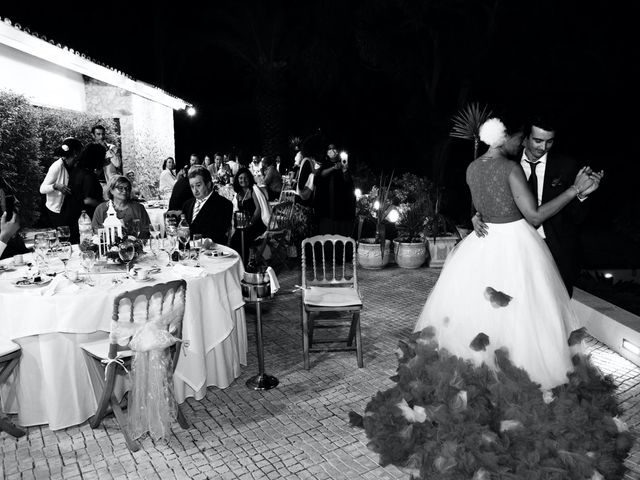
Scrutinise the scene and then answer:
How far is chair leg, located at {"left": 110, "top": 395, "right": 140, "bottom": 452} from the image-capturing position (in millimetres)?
3412

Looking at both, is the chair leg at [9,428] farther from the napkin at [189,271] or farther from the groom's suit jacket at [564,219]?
the groom's suit jacket at [564,219]

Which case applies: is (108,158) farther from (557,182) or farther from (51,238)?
(557,182)

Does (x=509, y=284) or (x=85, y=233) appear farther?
(x=85, y=233)

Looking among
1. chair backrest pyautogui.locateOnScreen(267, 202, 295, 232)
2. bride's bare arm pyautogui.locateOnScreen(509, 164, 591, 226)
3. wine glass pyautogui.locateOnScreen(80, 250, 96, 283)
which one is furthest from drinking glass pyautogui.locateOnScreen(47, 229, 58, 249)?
chair backrest pyautogui.locateOnScreen(267, 202, 295, 232)

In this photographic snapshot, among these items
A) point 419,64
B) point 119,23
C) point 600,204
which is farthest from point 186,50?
point 600,204

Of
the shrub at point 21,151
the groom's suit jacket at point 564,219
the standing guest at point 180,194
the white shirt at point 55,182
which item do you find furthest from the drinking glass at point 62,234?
the shrub at point 21,151

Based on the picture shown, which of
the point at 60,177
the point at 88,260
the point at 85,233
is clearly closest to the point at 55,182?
the point at 60,177

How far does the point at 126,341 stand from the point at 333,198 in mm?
4219

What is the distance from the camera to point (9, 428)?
353cm

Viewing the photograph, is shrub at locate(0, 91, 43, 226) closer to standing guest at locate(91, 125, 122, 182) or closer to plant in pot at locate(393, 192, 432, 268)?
standing guest at locate(91, 125, 122, 182)

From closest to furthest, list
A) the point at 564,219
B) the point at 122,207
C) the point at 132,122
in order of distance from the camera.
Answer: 1. the point at 564,219
2. the point at 122,207
3. the point at 132,122

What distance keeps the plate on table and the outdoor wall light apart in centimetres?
426

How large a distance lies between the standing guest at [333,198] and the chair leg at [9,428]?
4.44 metres

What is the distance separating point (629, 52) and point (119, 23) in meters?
11.4
